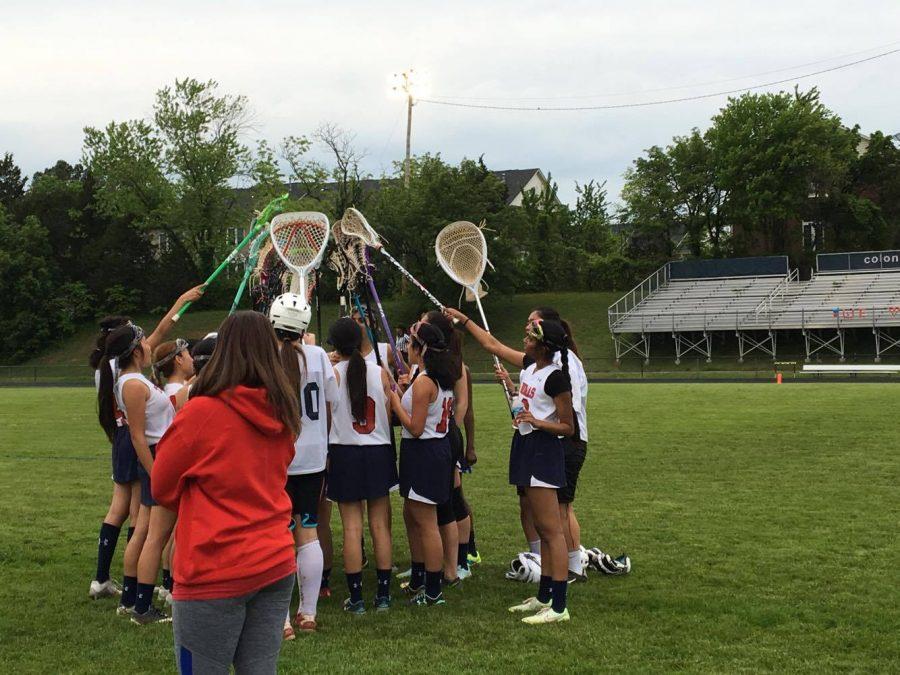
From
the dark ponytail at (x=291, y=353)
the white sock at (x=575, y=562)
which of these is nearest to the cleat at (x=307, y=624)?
the dark ponytail at (x=291, y=353)

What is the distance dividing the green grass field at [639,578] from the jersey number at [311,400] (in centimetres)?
145

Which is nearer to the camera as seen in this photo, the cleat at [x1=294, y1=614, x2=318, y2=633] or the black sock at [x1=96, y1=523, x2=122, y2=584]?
the cleat at [x1=294, y1=614, x2=318, y2=633]

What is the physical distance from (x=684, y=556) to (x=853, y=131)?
170 ft

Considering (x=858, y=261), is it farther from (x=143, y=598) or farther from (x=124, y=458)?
(x=143, y=598)

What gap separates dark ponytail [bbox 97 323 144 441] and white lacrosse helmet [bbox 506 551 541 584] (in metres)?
3.31

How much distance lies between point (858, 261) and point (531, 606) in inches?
1738

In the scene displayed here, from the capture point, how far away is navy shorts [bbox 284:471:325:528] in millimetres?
5941

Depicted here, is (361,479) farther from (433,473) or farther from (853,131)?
(853,131)

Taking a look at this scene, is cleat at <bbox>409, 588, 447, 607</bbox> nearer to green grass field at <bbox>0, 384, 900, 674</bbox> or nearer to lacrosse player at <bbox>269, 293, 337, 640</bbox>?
green grass field at <bbox>0, 384, 900, 674</bbox>

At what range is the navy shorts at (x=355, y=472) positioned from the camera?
651 centimetres

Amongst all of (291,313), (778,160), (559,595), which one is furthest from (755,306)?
(291,313)

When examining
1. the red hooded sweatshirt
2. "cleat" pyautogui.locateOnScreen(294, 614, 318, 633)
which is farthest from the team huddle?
the red hooded sweatshirt

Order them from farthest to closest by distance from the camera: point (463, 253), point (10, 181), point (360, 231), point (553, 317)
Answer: point (10, 181) → point (463, 253) → point (360, 231) → point (553, 317)

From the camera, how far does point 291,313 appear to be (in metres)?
5.17
